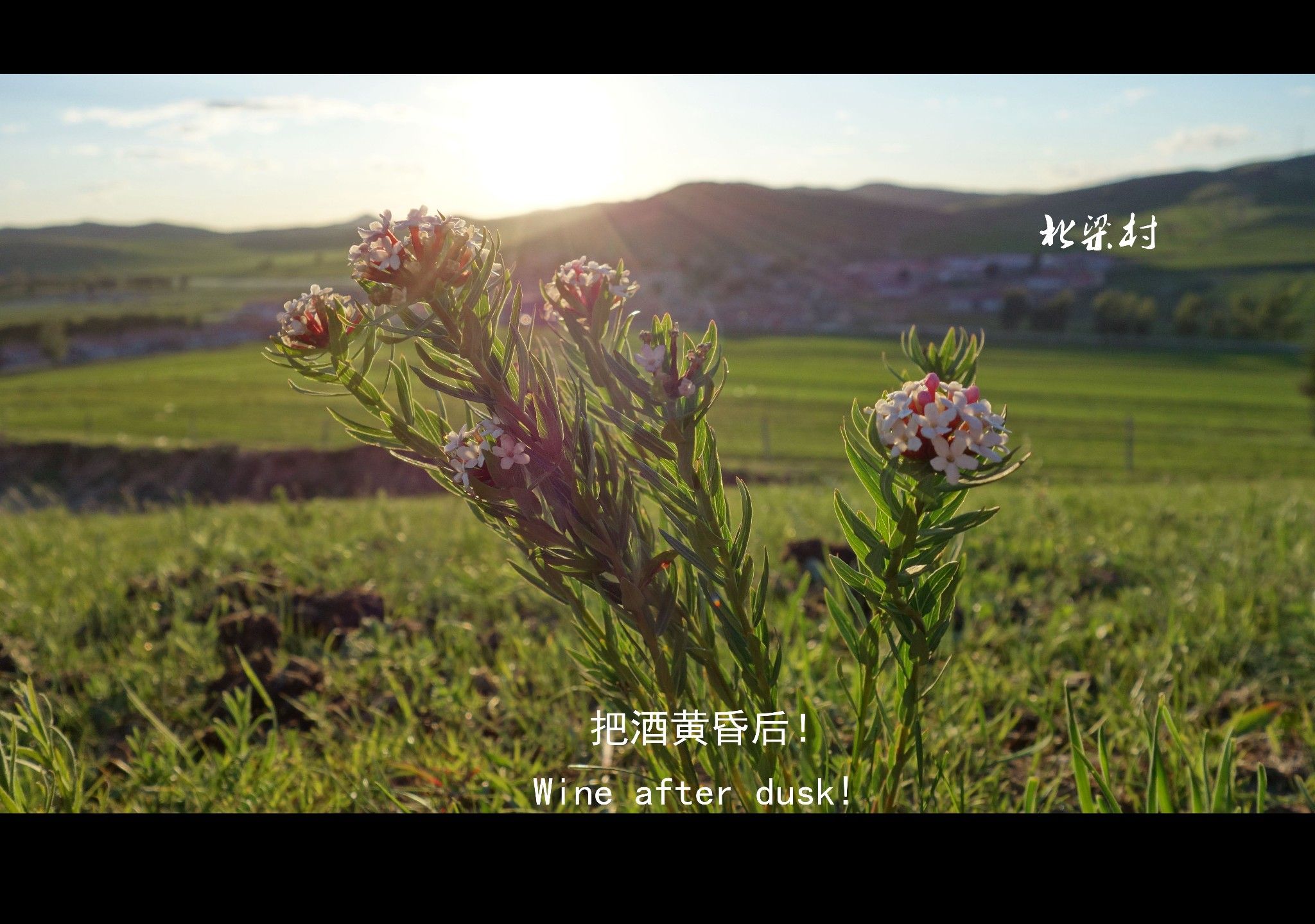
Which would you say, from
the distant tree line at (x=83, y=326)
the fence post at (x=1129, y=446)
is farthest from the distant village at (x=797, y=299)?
the fence post at (x=1129, y=446)

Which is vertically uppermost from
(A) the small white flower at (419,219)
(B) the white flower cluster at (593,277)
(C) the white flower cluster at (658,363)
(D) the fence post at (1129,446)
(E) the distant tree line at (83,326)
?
(E) the distant tree line at (83,326)

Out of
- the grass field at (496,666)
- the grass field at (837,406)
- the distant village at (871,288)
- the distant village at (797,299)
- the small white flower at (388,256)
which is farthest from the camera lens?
the distant village at (871,288)

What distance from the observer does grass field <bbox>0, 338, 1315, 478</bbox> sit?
98.8 feet

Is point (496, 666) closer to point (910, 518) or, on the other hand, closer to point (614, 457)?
point (614, 457)

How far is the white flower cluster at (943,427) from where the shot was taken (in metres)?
1.28

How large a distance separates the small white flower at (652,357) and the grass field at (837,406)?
59.5 ft

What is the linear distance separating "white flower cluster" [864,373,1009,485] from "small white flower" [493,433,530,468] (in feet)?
1.96

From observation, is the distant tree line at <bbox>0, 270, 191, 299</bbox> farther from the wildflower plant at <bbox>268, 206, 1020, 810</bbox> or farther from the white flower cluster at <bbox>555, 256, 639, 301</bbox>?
the white flower cluster at <bbox>555, 256, 639, 301</bbox>

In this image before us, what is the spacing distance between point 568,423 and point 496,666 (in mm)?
1970

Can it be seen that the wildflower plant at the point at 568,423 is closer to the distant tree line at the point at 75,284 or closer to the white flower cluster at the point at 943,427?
the white flower cluster at the point at 943,427

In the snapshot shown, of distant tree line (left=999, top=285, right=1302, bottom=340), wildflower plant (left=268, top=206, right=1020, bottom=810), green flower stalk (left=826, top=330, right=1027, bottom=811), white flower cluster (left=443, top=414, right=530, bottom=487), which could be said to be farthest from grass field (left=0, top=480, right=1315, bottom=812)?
distant tree line (left=999, top=285, right=1302, bottom=340)
